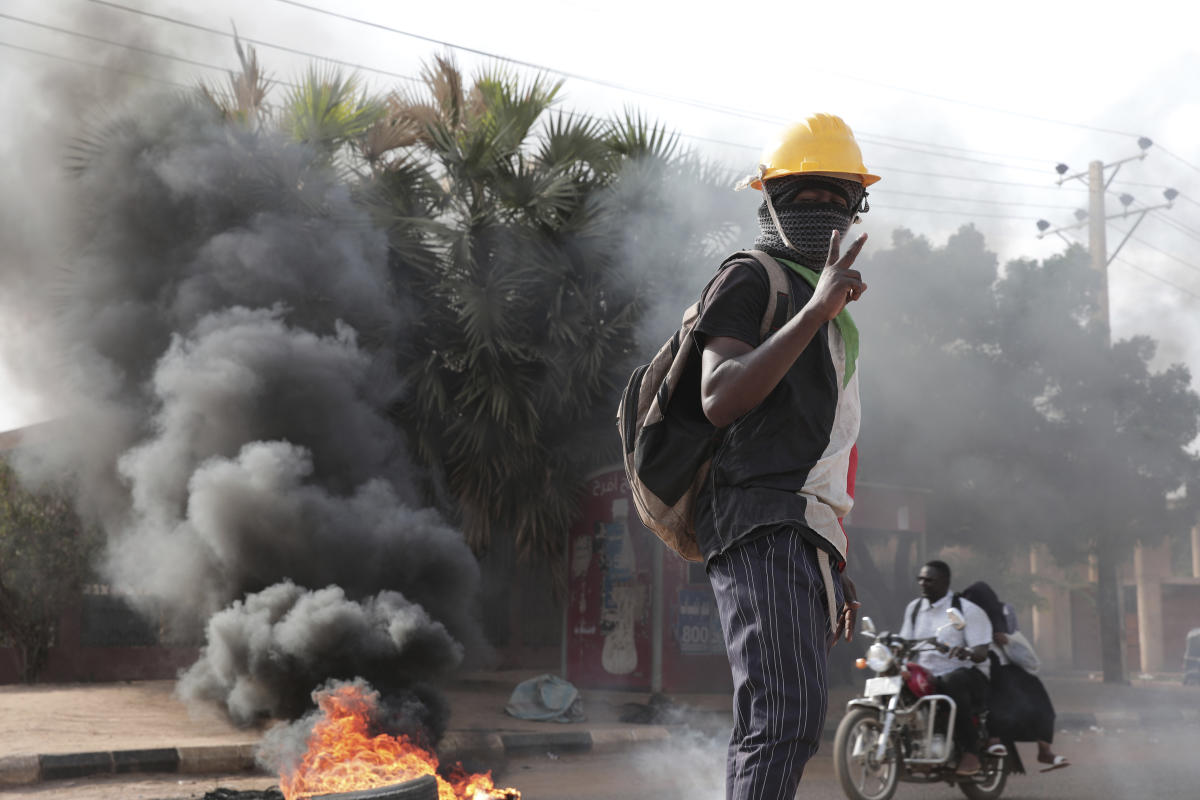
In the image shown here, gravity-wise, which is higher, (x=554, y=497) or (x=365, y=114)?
(x=365, y=114)

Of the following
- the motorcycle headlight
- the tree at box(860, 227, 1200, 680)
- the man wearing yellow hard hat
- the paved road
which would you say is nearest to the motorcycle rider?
the motorcycle headlight

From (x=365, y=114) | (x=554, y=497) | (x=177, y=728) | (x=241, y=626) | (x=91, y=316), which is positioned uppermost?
(x=365, y=114)

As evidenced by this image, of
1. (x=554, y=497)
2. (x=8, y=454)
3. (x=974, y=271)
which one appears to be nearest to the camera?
(x=554, y=497)

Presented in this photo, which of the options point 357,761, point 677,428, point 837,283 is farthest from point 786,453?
point 357,761

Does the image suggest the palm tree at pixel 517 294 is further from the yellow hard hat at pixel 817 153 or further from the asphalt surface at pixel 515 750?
the yellow hard hat at pixel 817 153

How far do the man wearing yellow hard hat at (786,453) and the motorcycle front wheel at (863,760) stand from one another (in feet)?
15.1

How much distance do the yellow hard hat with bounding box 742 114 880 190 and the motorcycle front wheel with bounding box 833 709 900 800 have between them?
494cm

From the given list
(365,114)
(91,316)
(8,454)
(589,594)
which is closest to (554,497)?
(589,594)

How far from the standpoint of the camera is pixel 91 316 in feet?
40.3

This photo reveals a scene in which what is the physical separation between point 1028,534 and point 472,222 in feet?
40.0

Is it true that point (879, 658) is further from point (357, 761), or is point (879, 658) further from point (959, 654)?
point (357, 761)

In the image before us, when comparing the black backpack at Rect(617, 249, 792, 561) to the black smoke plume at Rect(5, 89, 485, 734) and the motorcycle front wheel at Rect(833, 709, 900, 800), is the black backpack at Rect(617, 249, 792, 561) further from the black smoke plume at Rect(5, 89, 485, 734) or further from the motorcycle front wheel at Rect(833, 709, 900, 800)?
the black smoke plume at Rect(5, 89, 485, 734)

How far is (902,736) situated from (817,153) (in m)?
5.30

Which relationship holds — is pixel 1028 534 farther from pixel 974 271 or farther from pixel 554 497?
pixel 554 497
